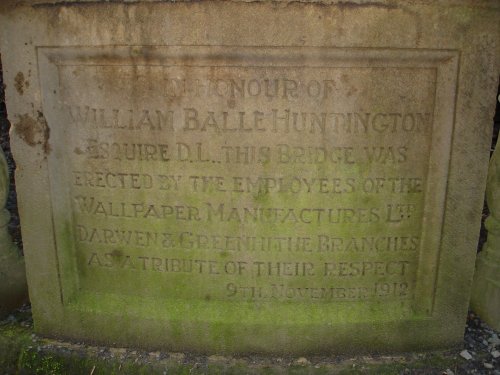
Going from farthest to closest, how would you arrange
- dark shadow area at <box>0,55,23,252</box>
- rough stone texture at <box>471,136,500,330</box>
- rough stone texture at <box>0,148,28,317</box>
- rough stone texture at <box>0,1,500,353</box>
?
→ dark shadow area at <box>0,55,23,252</box>, rough stone texture at <box>0,148,28,317</box>, rough stone texture at <box>471,136,500,330</box>, rough stone texture at <box>0,1,500,353</box>

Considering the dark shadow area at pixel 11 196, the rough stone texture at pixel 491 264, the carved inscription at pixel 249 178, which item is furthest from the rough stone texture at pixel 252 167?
the dark shadow area at pixel 11 196

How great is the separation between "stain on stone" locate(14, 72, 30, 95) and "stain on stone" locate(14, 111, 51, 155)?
126 mm

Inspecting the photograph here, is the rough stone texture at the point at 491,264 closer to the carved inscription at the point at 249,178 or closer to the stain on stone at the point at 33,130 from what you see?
the carved inscription at the point at 249,178

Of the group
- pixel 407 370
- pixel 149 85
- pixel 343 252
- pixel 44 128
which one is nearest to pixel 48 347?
pixel 44 128

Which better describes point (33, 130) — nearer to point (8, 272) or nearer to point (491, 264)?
point (8, 272)

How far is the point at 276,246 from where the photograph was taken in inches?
86.6

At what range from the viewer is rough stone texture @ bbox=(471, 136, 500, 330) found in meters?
2.40

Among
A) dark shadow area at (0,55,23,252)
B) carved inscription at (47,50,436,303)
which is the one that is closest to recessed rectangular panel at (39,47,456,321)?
carved inscription at (47,50,436,303)

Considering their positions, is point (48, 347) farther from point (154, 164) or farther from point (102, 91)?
point (102, 91)

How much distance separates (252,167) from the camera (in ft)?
6.84

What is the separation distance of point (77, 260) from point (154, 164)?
0.73 meters

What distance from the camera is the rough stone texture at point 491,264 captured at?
Answer: 94.7 inches

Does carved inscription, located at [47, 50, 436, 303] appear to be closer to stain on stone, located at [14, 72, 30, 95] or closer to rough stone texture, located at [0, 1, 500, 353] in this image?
rough stone texture, located at [0, 1, 500, 353]

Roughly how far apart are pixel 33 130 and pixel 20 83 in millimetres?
230
